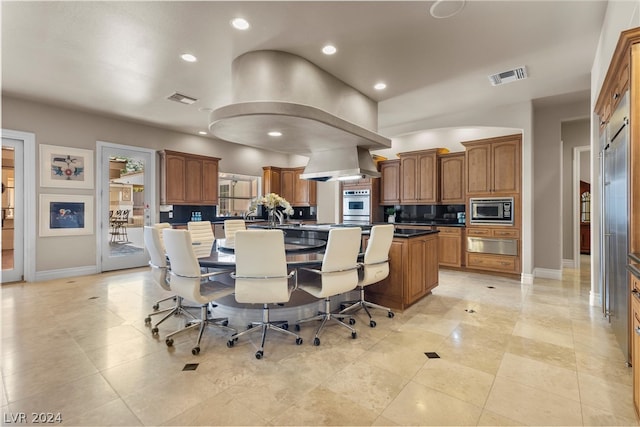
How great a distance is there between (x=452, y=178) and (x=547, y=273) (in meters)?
2.32

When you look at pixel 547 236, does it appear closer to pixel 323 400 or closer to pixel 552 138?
pixel 552 138

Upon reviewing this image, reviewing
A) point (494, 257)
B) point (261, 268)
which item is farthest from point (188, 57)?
point (494, 257)

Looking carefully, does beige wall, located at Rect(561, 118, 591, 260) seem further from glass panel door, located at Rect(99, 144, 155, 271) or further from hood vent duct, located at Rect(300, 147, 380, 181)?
glass panel door, located at Rect(99, 144, 155, 271)

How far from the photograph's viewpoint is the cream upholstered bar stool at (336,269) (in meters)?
2.60

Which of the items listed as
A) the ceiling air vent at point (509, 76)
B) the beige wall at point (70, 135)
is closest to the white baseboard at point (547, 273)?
the ceiling air vent at point (509, 76)

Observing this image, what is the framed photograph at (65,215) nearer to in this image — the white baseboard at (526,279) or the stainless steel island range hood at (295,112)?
the stainless steel island range hood at (295,112)

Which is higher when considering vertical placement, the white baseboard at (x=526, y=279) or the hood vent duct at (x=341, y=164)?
the hood vent duct at (x=341, y=164)

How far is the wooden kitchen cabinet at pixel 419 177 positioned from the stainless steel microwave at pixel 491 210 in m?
0.80

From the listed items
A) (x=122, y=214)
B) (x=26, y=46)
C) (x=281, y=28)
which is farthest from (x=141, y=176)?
(x=281, y=28)

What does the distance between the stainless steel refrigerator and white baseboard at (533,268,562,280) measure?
2497mm

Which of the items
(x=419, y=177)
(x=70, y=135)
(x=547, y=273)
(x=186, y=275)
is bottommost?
(x=547, y=273)

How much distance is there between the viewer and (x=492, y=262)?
515 cm

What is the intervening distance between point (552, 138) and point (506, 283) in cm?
272

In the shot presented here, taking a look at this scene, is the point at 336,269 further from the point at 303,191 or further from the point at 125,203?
the point at 303,191
